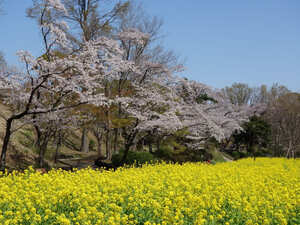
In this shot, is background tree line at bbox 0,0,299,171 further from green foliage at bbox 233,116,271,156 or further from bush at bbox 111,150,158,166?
green foliage at bbox 233,116,271,156

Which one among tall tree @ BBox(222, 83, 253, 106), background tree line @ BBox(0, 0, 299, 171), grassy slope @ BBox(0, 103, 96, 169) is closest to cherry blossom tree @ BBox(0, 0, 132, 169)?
background tree line @ BBox(0, 0, 299, 171)

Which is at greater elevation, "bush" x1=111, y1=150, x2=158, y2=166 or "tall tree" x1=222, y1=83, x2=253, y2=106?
"tall tree" x1=222, y1=83, x2=253, y2=106

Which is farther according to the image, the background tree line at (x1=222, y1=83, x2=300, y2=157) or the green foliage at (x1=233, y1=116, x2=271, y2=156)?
the green foliage at (x1=233, y1=116, x2=271, y2=156)

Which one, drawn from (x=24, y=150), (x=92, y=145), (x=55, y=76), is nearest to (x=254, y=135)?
(x=92, y=145)

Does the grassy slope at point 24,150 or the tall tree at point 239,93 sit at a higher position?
the tall tree at point 239,93

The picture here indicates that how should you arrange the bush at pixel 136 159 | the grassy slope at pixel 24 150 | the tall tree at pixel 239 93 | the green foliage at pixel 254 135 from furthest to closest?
the tall tree at pixel 239 93 → the green foliage at pixel 254 135 → the grassy slope at pixel 24 150 → the bush at pixel 136 159

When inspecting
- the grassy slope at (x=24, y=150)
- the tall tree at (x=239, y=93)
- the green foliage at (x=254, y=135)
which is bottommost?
the grassy slope at (x=24, y=150)

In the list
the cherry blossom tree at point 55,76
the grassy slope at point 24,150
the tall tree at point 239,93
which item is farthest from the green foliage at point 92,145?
the tall tree at point 239,93

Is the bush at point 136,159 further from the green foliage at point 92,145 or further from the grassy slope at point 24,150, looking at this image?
the green foliage at point 92,145

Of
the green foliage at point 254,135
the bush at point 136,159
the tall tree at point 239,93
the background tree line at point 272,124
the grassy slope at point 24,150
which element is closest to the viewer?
the bush at point 136,159

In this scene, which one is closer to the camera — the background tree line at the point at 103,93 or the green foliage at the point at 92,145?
the background tree line at the point at 103,93

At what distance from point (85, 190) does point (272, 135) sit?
32.9 m

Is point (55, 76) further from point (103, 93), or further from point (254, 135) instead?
point (254, 135)

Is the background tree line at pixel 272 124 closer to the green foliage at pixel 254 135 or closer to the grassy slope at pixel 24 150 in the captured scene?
the green foliage at pixel 254 135
